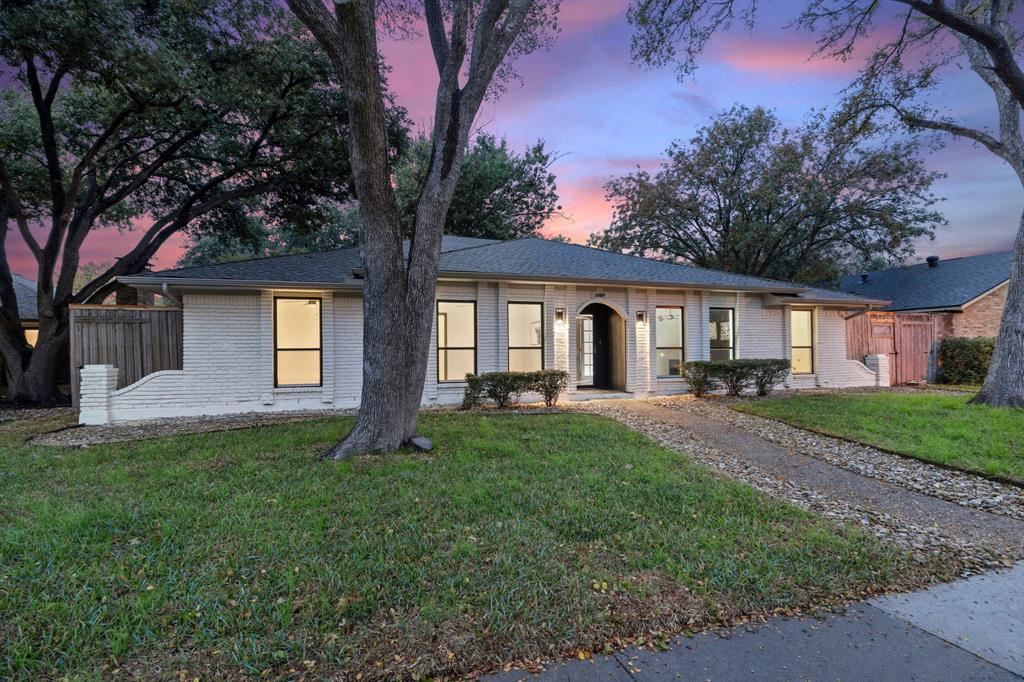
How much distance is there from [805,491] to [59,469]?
816 cm

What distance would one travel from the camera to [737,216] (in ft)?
70.0

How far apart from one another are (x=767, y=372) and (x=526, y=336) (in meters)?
5.90

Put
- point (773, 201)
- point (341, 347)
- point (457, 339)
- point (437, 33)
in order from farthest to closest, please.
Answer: point (773, 201) → point (457, 339) → point (341, 347) → point (437, 33)

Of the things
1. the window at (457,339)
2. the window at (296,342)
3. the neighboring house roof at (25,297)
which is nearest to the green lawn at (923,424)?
the window at (457,339)

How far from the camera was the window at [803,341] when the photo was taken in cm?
1327

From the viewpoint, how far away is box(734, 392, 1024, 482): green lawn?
5.94m

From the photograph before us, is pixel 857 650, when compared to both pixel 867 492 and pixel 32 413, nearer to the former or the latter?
pixel 867 492

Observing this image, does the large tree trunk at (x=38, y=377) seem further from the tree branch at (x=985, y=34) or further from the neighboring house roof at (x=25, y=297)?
the tree branch at (x=985, y=34)

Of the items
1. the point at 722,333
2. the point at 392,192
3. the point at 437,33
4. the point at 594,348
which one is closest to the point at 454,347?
the point at 594,348

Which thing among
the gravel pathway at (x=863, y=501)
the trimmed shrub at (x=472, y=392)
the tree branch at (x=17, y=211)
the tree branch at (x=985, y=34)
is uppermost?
the tree branch at (x=985, y=34)

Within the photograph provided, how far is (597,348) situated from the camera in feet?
41.0

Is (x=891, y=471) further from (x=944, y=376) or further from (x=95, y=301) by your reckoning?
(x=95, y=301)

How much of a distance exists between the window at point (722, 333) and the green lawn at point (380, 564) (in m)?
8.19

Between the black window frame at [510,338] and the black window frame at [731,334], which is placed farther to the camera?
the black window frame at [731,334]
